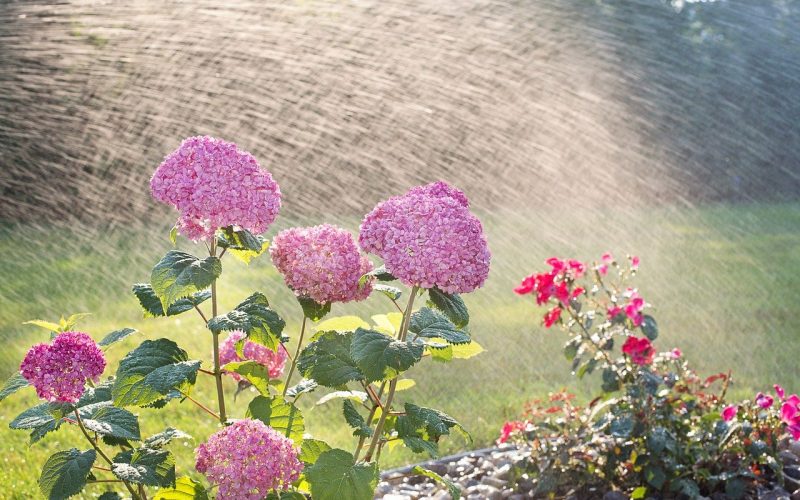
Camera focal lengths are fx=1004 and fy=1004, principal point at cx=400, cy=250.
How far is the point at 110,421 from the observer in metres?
1.99

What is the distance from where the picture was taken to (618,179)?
1326cm

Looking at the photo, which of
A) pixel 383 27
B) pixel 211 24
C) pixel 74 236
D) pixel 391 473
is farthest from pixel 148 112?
pixel 391 473

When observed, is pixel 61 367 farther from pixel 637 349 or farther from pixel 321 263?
pixel 637 349

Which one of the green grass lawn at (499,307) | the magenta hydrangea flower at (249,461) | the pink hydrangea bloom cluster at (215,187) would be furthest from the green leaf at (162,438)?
the green grass lawn at (499,307)

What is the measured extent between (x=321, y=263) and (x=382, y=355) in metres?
0.26

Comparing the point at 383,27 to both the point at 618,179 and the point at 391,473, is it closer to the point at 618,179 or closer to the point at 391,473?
the point at 618,179

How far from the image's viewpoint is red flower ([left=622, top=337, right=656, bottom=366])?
3271 millimetres

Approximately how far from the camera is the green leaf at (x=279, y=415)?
6.73 ft

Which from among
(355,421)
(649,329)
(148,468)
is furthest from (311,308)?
(649,329)

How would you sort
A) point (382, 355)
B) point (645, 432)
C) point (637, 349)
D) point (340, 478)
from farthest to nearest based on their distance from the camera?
point (637, 349) < point (645, 432) < point (340, 478) < point (382, 355)

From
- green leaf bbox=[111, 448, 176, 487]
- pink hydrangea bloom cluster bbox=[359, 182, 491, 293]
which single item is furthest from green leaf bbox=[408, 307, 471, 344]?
green leaf bbox=[111, 448, 176, 487]

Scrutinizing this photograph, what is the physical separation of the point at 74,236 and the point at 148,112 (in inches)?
99.9

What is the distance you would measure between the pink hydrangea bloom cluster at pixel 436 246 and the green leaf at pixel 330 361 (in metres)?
0.22

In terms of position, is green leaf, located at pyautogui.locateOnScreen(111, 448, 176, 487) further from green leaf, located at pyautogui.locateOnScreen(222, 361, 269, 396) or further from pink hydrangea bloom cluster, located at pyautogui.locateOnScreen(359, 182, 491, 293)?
pink hydrangea bloom cluster, located at pyautogui.locateOnScreen(359, 182, 491, 293)
